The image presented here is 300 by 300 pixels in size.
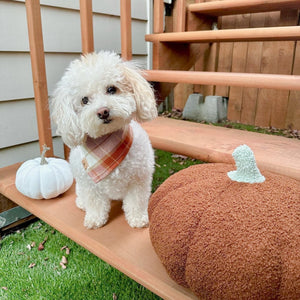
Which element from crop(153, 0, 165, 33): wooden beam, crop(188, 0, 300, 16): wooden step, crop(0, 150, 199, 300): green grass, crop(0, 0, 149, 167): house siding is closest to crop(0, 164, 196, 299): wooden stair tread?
crop(0, 150, 199, 300): green grass

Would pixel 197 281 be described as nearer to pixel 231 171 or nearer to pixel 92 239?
pixel 231 171

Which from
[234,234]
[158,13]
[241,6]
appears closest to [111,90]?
[234,234]

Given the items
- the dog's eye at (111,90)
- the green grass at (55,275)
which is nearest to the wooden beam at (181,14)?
the dog's eye at (111,90)

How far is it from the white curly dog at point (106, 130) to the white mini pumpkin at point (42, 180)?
16 cm

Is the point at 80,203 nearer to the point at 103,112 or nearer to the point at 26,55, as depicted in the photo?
the point at 103,112

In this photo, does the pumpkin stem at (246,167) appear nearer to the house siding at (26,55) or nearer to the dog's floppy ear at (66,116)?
the dog's floppy ear at (66,116)

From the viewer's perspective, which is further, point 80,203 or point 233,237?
point 80,203

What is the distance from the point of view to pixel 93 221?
46.3 inches

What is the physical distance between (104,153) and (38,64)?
637 mm

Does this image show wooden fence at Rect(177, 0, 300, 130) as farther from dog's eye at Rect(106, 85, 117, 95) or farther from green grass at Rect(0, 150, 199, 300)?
green grass at Rect(0, 150, 199, 300)

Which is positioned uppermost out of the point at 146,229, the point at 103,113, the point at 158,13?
the point at 158,13

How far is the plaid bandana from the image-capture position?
1.10 metres

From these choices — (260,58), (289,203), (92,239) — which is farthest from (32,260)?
(260,58)

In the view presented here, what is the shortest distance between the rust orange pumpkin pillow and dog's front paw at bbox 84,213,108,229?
0.39 metres
